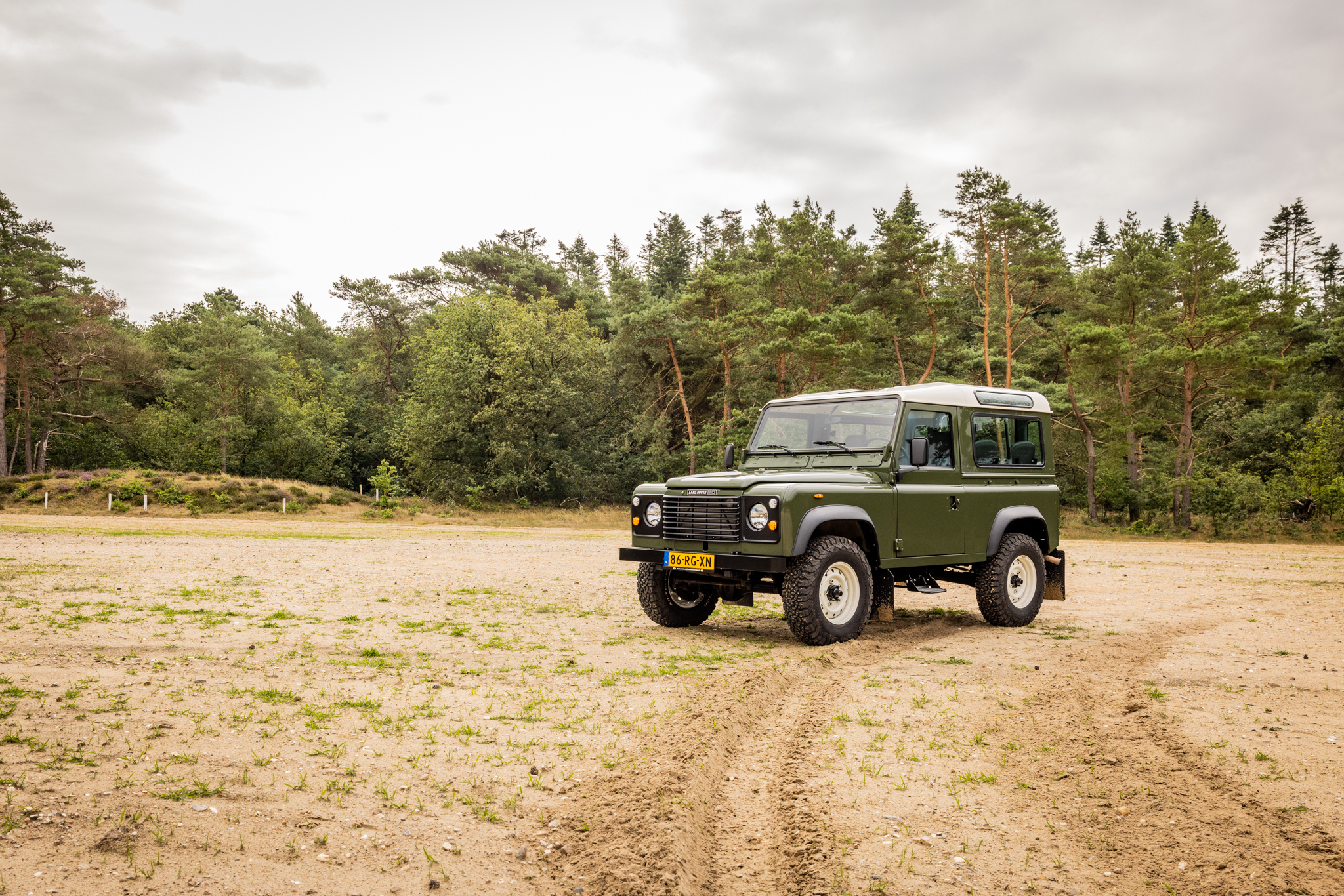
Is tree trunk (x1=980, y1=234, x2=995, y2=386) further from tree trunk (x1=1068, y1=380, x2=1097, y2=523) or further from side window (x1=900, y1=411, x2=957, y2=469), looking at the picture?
side window (x1=900, y1=411, x2=957, y2=469)

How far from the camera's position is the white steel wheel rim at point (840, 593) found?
8.30m

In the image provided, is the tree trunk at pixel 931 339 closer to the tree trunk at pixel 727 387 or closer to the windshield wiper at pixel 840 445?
the tree trunk at pixel 727 387

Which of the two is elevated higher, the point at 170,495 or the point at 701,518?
the point at 701,518

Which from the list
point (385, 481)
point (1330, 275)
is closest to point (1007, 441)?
point (385, 481)

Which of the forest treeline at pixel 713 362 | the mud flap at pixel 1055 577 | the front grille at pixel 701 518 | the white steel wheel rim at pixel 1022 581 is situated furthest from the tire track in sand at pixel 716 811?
the forest treeline at pixel 713 362

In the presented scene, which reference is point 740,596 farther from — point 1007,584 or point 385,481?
point 385,481

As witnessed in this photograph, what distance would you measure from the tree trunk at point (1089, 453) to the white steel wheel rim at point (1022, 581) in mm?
33221

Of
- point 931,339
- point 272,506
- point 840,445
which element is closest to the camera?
point 840,445

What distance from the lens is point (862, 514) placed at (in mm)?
8266

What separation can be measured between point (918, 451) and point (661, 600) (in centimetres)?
329

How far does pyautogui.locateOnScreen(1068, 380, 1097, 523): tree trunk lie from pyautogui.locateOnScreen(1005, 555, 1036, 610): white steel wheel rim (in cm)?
3322

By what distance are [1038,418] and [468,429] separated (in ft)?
138

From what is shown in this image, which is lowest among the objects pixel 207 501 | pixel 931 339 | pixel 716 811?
pixel 716 811

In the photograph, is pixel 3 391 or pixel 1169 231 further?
pixel 1169 231
